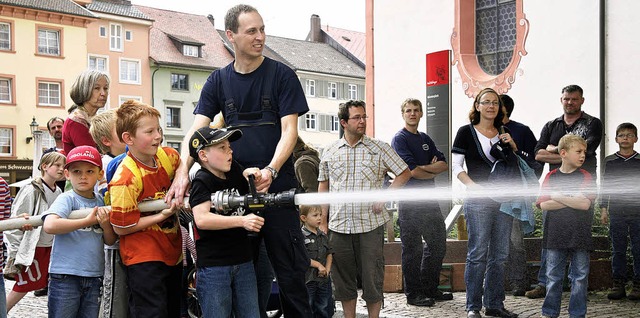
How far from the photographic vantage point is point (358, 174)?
26.0ft

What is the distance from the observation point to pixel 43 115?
1914 inches

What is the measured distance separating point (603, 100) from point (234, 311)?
39.9 feet

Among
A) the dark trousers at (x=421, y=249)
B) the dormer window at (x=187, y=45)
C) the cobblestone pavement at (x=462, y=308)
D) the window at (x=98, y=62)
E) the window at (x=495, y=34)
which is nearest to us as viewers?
the cobblestone pavement at (x=462, y=308)

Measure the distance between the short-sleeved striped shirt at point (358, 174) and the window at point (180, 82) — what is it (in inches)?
2001

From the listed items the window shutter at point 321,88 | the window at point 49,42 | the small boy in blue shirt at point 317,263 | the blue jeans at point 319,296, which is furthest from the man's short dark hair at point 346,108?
the window shutter at point 321,88

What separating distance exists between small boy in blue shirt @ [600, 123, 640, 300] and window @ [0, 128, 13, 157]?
42.6 metres

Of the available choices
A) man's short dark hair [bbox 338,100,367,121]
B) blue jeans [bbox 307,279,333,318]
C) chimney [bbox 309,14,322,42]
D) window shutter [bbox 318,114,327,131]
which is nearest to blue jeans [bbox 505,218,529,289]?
man's short dark hair [bbox 338,100,367,121]

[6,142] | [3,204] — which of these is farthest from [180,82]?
[3,204]

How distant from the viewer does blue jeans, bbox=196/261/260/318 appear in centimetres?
500

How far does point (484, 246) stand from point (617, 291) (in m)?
2.13

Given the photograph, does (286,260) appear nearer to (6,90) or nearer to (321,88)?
(6,90)

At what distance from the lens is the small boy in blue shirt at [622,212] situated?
9.04m

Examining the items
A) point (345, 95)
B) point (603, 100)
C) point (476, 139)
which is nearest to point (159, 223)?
point (476, 139)

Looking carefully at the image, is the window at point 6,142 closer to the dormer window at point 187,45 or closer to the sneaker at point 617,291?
the dormer window at point 187,45
